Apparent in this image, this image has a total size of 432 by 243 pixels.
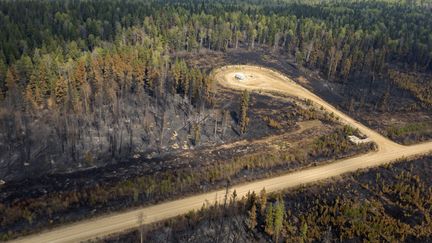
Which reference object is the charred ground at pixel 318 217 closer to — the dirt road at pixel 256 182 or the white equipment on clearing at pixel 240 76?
the dirt road at pixel 256 182

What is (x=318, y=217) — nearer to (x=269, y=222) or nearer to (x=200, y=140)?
(x=269, y=222)

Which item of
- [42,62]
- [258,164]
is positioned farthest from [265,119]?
[42,62]

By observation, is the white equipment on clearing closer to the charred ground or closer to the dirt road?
the dirt road

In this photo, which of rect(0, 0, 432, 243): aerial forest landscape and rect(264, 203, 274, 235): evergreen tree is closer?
rect(264, 203, 274, 235): evergreen tree

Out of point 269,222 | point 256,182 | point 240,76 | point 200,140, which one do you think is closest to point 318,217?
point 269,222

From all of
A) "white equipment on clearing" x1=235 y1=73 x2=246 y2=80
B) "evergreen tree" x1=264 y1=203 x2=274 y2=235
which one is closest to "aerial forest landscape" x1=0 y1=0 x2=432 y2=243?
"evergreen tree" x1=264 y1=203 x2=274 y2=235

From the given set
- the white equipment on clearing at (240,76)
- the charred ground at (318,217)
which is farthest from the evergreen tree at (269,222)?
the white equipment on clearing at (240,76)
